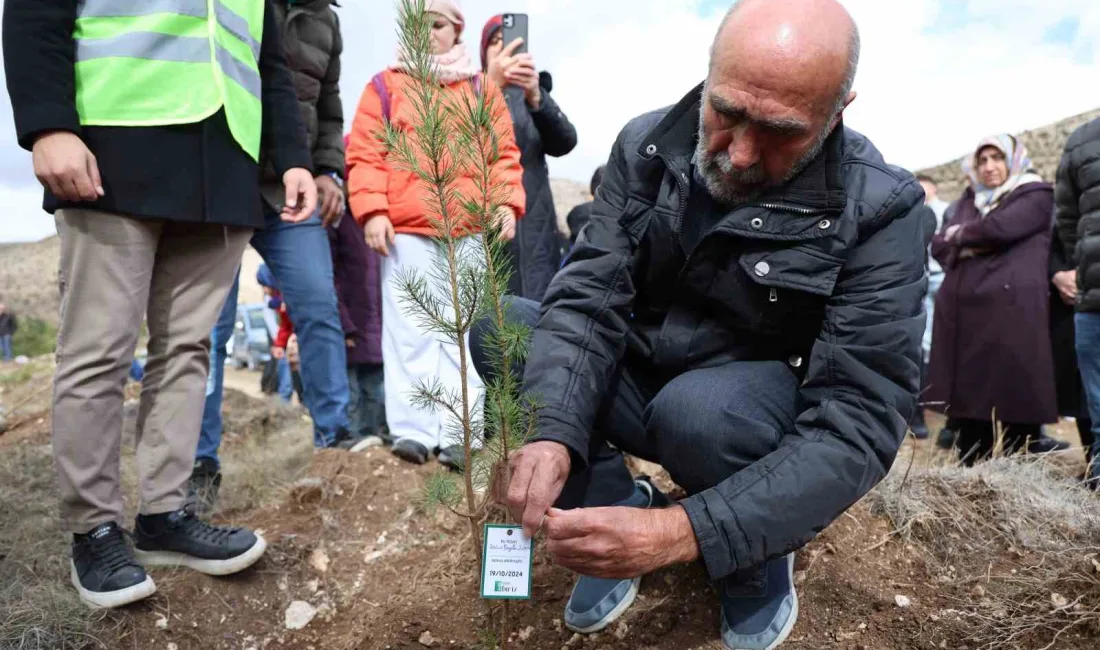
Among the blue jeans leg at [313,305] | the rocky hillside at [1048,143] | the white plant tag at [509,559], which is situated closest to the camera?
the white plant tag at [509,559]

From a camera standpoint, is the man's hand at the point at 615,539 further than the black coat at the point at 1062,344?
No

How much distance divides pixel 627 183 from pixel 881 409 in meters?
0.76

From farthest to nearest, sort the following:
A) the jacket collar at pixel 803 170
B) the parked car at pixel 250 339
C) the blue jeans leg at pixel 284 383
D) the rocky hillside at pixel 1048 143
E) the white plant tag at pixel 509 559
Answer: the rocky hillside at pixel 1048 143 < the parked car at pixel 250 339 < the blue jeans leg at pixel 284 383 < the jacket collar at pixel 803 170 < the white plant tag at pixel 509 559

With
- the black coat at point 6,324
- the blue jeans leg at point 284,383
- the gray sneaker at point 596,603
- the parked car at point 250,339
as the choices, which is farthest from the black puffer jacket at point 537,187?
the black coat at point 6,324

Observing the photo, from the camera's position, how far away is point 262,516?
98.0 inches

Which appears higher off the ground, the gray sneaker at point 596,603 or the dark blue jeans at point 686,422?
the dark blue jeans at point 686,422

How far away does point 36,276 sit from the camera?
30875 millimetres

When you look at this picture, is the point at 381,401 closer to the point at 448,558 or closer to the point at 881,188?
the point at 448,558

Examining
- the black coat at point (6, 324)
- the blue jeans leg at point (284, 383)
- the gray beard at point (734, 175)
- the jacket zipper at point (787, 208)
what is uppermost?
the gray beard at point (734, 175)

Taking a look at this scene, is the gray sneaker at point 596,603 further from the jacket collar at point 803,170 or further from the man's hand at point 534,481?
the jacket collar at point 803,170

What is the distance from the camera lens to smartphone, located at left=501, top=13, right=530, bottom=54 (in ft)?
9.77

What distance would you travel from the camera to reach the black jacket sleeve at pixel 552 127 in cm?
302

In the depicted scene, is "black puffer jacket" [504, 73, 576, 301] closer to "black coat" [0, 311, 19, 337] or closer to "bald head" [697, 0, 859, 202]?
"bald head" [697, 0, 859, 202]

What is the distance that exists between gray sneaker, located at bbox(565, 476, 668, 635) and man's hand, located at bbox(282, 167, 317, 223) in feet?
4.54
